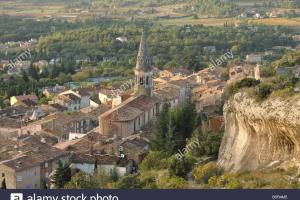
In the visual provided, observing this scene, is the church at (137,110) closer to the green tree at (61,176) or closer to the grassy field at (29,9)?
the green tree at (61,176)

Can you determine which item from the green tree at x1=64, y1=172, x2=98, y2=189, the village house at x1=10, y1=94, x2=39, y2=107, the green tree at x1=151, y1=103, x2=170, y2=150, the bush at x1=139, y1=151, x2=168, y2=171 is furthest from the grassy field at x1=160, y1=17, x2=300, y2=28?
the green tree at x1=64, y1=172, x2=98, y2=189

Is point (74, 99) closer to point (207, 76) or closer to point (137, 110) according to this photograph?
point (207, 76)

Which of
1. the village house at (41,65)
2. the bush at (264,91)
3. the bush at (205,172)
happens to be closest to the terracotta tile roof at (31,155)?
the bush at (205,172)

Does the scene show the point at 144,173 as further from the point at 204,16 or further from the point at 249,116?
the point at 204,16

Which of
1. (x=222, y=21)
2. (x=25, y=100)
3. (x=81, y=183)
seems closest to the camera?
(x=81, y=183)

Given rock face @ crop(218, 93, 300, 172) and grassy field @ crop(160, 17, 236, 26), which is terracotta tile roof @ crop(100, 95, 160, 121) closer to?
rock face @ crop(218, 93, 300, 172)

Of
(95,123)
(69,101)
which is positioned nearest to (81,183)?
(95,123)
